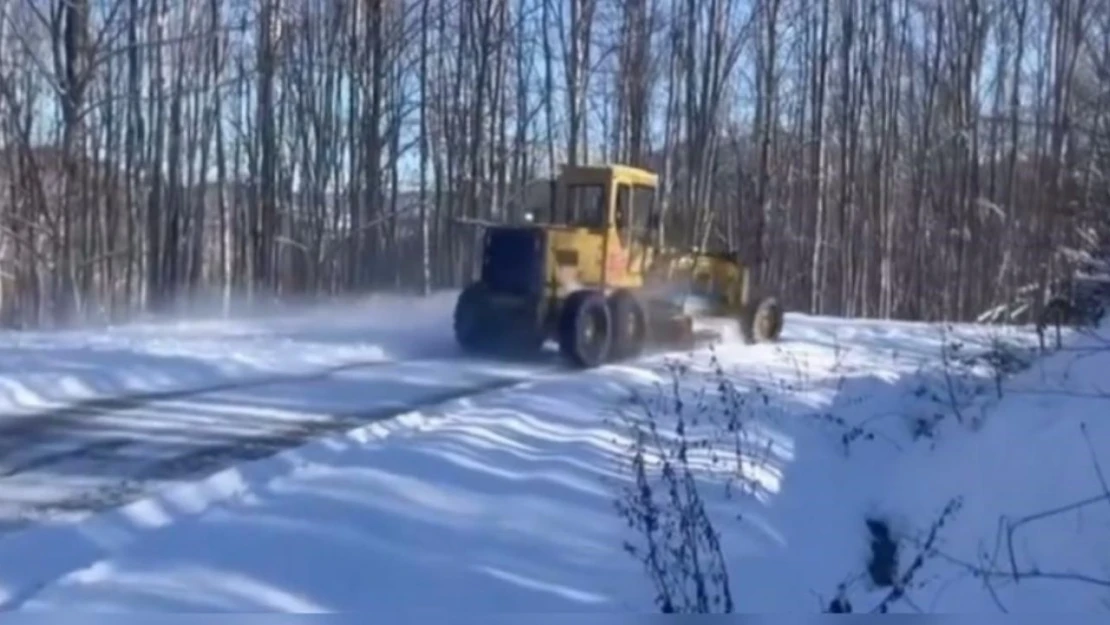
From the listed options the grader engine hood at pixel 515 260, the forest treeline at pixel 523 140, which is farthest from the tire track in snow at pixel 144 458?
the forest treeline at pixel 523 140

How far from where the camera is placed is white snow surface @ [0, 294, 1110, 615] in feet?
25.3

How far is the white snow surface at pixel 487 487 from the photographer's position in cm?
773

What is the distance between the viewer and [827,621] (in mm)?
6680

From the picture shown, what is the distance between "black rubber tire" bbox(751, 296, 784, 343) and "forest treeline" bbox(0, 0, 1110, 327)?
1336 centimetres

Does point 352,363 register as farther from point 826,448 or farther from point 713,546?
point 713,546

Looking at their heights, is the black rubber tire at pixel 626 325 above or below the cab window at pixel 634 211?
below

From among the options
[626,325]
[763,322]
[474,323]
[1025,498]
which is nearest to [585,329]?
[626,325]

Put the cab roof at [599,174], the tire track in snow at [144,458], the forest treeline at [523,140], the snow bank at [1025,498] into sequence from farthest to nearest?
the forest treeline at [523,140] → the cab roof at [599,174] → the tire track in snow at [144,458] → the snow bank at [1025,498]

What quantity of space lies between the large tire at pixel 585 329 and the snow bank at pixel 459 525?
497cm

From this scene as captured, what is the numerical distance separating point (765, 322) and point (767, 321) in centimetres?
6

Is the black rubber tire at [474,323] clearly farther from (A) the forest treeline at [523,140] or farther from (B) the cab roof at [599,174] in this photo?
(A) the forest treeline at [523,140]

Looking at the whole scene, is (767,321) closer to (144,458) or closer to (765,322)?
(765,322)

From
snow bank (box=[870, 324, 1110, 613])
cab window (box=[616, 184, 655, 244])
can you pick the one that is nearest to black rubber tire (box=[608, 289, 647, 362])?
cab window (box=[616, 184, 655, 244])

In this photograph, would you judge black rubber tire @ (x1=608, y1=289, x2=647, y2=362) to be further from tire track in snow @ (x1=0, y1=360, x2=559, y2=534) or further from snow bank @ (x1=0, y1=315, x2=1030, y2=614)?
snow bank @ (x1=0, y1=315, x2=1030, y2=614)
